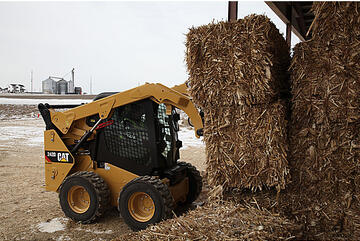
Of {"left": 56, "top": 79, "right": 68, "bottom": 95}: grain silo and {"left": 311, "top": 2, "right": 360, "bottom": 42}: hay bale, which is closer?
{"left": 311, "top": 2, "right": 360, "bottom": 42}: hay bale

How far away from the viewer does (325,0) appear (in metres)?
2.84

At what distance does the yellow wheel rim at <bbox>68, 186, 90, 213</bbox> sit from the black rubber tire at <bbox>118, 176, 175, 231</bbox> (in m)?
0.75

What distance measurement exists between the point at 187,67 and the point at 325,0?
153 centimetres

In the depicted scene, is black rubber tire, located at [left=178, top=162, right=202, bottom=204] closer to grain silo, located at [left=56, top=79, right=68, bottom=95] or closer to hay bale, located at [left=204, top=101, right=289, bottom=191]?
hay bale, located at [left=204, top=101, right=289, bottom=191]

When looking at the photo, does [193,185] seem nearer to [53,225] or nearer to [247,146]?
[247,146]

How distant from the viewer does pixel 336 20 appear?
2.85 m

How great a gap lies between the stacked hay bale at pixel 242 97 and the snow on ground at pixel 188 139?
7.45m

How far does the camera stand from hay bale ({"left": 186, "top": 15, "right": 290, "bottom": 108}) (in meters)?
3.04

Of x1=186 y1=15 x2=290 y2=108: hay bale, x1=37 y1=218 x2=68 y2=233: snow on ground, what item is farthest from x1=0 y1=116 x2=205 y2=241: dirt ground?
x1=186 y1=15 x2=290 y2=108: hay bale

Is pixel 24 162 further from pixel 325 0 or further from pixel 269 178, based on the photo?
pixel 325 0

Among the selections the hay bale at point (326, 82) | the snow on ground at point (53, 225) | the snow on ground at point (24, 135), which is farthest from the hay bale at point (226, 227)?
the snow on ground at point (24, 135)

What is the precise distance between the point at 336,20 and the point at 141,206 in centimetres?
326

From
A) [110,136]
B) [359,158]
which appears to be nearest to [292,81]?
[359,158]

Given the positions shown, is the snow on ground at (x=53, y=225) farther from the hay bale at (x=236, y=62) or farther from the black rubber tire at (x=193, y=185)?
the hay bale at (x=236, y=62)
